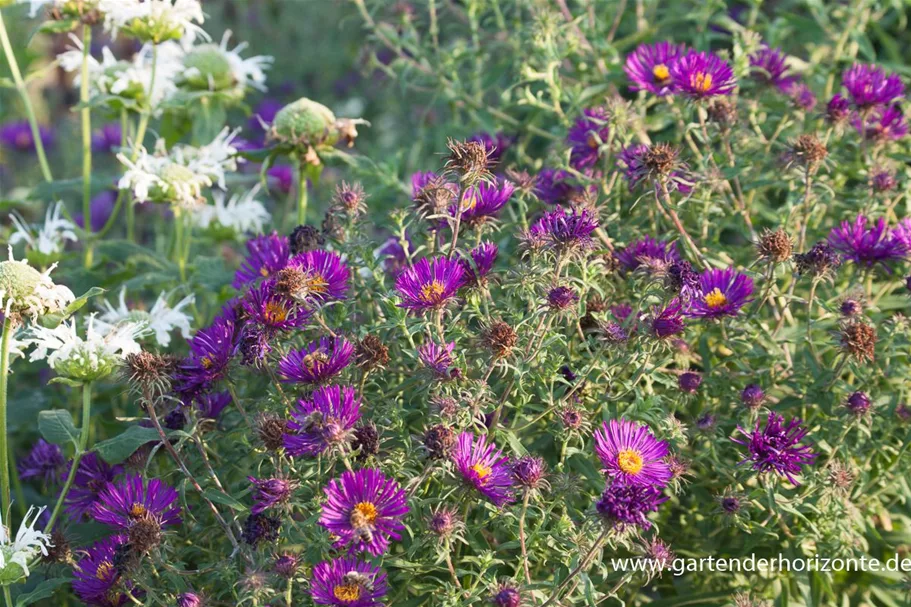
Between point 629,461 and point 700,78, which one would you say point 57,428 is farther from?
point 700,78

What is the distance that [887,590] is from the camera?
125 cm

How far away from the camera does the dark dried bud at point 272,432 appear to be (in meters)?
0.98

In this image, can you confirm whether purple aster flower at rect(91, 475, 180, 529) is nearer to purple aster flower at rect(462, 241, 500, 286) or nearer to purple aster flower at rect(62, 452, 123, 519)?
purple aster flower at rect(62, 452, 123, 519)

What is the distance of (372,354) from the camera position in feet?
3.35

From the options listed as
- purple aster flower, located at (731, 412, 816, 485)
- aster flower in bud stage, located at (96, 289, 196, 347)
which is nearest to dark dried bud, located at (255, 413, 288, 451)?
aster flower in bud stage, located at (96, 289, 196, 347)

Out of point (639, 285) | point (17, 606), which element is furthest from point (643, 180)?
point (17, 606)

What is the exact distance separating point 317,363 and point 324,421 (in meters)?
0.09

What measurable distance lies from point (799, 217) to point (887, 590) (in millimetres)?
524

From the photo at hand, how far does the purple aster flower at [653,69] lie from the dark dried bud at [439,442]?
682 millimetres

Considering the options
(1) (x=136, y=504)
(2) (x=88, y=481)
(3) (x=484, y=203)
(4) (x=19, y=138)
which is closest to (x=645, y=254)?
(3) (x=484, y=203)

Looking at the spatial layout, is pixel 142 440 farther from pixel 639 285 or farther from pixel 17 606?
pixel 639 285

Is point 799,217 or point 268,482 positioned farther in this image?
point 799,217

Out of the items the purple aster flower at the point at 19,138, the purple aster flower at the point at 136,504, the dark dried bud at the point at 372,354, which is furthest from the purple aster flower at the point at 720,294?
the purple aster flower at the point at 19,138

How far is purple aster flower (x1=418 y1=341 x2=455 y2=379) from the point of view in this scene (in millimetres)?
977
